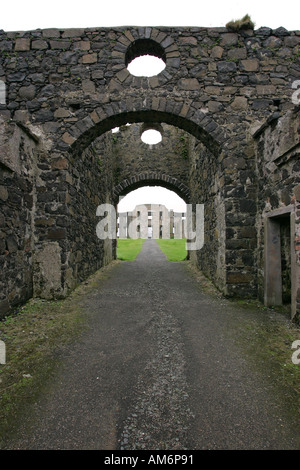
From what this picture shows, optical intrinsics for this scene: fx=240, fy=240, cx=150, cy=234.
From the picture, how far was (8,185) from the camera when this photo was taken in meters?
4.24

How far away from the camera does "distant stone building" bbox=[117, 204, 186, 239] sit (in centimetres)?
3947

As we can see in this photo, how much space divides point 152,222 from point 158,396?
39.1 m

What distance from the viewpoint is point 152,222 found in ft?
135

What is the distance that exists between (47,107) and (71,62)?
3.89ft

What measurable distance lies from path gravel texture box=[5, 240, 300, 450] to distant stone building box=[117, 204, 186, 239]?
3581 centimetres

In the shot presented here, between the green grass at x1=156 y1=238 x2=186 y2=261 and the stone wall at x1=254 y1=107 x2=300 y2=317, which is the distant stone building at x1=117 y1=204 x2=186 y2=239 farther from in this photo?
the stone wall at x1=254 y1=107 x2=300 y2=317

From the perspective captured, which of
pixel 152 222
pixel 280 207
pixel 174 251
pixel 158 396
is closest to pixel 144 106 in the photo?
pixel 280 207

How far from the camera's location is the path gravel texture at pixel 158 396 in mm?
1719

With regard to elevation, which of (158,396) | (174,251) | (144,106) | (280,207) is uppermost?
(144,106)

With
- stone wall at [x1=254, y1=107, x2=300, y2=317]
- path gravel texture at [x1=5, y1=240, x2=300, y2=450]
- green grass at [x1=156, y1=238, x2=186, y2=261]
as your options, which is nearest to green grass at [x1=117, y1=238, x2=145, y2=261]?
green grass at [x1=156, y1=238, x2=186, y2=261]

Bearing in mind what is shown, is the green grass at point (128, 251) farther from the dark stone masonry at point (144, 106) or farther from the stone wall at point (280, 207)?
the stone wall at point (280, 207)

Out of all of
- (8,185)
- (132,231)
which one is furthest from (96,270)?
(132,231)

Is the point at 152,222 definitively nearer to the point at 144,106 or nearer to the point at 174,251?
the point at 174,251

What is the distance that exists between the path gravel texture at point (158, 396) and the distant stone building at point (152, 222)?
3581 centimetres
